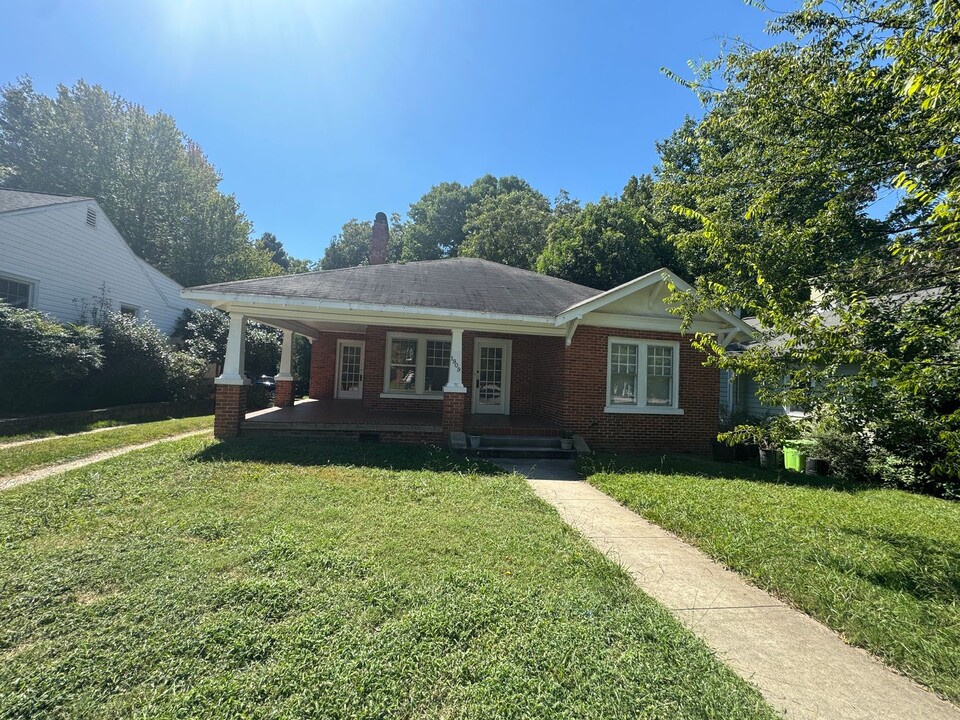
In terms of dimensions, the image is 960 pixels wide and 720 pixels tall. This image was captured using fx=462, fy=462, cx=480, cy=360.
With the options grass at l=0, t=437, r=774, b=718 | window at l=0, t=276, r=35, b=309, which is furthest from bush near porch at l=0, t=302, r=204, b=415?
grass at l=0, t=437, r=774, b=718

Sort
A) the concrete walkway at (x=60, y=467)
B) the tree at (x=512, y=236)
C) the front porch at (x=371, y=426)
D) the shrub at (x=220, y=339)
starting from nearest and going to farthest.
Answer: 1. the concrete walkway at (x=60, y=467)
2. the front porch at (x=371, y=426)
3. the shrub at (x=220, y=339)
4. the tree at (x=512, y=236)

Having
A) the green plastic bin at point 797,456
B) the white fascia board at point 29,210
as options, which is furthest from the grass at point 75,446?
the green plastic bin at point 797,456

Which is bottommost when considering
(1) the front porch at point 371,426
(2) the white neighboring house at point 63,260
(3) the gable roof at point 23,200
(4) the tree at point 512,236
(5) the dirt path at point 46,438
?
(5) the dirt path at point 46,438

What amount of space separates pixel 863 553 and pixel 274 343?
19861 millimetres

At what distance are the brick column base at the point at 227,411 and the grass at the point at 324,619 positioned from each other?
378 centimetres

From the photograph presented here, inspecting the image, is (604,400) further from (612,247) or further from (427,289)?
(612,247)

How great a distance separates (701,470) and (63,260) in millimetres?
17992

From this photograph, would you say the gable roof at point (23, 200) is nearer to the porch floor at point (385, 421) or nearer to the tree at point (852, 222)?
the porch floor at point (385, 421)

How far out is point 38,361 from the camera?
418 inches

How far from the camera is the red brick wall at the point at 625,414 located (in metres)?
9.98

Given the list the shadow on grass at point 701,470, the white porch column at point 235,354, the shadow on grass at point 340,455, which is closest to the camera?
the shadow on grass at point 340,455

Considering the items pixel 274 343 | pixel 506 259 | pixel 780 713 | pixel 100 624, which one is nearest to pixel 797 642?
pixel 780 713

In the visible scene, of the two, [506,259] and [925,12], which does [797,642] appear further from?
[506,259]

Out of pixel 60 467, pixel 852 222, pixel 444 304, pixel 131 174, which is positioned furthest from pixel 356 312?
pixel 131 174
